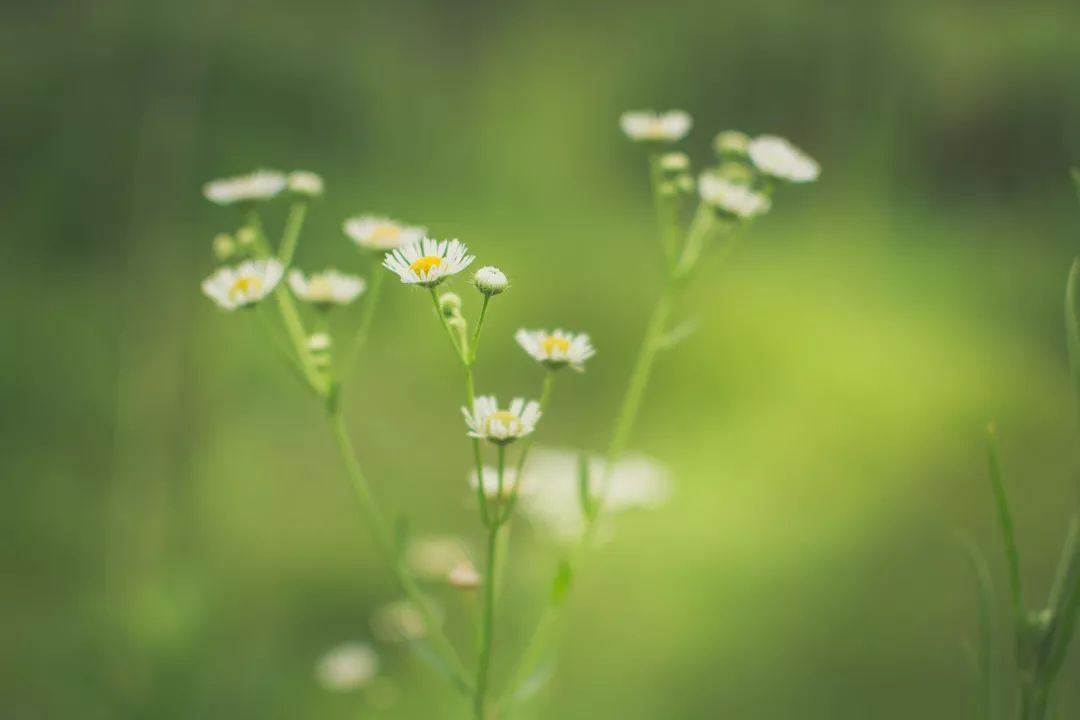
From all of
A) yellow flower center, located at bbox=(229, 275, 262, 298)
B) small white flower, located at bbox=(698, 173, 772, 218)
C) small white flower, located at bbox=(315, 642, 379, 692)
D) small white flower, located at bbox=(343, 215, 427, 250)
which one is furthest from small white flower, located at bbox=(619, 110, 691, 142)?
small white flower, located at bbox=(315, 642, 379, 692)

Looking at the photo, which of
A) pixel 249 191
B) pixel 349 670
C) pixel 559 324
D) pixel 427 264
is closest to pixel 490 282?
pixel 427 264

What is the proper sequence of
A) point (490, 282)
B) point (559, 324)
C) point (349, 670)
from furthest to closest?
point (559, 324), point (349, 670), point (490, 282)

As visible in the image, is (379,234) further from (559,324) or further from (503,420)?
(559,324)

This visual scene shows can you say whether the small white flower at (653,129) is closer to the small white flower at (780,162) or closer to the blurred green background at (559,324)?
the small white flower at (780,162)

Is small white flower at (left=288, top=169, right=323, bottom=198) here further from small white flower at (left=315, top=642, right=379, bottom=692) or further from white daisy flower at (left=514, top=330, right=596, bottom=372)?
small white flower at (left=315, top=642, right=379, bottom=692)

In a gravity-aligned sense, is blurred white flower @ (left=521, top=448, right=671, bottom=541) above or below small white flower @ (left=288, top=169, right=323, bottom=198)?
below

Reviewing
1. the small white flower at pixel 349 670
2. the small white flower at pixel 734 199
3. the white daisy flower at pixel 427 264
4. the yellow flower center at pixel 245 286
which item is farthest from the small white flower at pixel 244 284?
the small white flower at pixel 349 670
